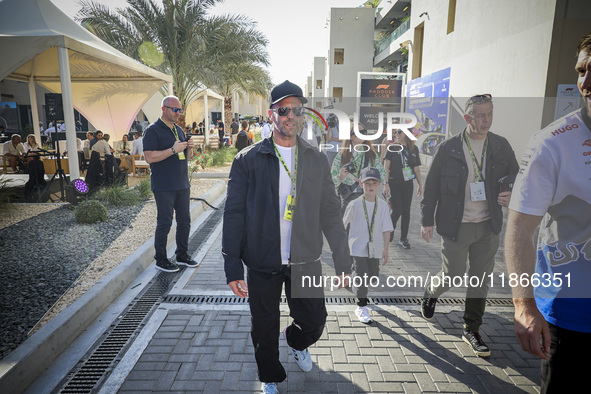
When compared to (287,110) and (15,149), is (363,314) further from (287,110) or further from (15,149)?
(15,149)

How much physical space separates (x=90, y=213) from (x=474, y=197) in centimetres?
671

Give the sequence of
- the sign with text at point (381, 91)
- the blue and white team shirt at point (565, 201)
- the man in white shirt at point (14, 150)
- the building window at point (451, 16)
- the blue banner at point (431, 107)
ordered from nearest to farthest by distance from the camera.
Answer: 1. the blue and white team shirt at point (565, 201)
2. the man in white shirt at point (14, 150)
3. the building window at point (451, 16)
4. the blue banner at point (431, 107)
5. the sign with text at point (381, 91)

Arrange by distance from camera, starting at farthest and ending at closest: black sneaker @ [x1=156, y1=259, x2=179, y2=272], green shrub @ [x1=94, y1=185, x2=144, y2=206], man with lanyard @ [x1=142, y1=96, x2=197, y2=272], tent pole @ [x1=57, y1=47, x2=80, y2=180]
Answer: green shrub @ [x1=94, y1=185, x2=144, y2=206]
tent pole @ [x1=57, y1=47, x2=80, y2=180]
black sneaker @ [x1=156, y1=259, x2=179, y2=272]
man with lanyard @ [x1=142, y1=96, x2=197, y2=272]

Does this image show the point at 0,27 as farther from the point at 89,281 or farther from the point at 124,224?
the point at 89,281

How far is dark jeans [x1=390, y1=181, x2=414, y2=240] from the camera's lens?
640 centimetres

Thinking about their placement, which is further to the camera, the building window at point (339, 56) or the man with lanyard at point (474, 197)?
the building window at point (339, 56)

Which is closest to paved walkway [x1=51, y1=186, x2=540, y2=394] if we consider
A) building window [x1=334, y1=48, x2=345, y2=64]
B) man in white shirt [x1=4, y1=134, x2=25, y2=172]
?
man in white shirt [x1=4, y1=134, x2=25, y2=172]

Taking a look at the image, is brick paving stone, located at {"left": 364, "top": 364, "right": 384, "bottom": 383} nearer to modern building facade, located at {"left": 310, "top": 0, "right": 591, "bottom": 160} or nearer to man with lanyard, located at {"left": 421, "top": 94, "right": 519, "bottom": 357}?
man with lanyard, located at {"left": 421, "top": 94, "right": 519, "bottom": 357}

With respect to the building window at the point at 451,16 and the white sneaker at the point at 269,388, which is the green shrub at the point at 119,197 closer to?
the white sneaker at the point at 269,388

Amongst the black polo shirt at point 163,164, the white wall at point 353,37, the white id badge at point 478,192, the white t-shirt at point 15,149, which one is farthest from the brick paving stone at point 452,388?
the white wall at point 353,37

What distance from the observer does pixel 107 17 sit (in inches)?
666

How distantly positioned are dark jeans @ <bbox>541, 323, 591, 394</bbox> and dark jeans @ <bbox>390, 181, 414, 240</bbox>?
4.68 metres

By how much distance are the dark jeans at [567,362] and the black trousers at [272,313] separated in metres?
1.39

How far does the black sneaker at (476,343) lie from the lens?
3.32 meters
